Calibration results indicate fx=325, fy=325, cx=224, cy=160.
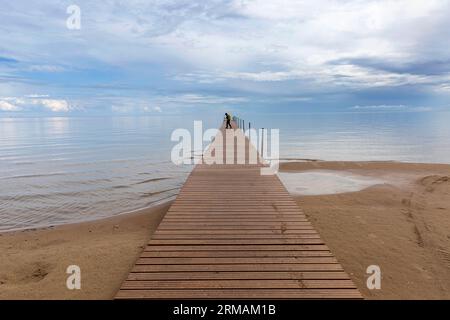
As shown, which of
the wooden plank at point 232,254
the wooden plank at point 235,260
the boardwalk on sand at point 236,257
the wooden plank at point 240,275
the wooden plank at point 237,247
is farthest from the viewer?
the wooden plank at point 237,247

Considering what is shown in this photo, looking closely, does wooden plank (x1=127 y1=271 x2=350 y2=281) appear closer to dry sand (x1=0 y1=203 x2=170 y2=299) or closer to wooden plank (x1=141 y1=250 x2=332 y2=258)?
wooden plank (x1=141 y1=250 x2=332 y2=258)

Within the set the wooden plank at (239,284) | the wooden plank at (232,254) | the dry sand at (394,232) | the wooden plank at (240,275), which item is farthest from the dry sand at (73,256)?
the dry sand at (394,232)

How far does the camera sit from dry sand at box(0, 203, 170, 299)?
542 centimetres

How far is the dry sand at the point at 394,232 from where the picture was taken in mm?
5723

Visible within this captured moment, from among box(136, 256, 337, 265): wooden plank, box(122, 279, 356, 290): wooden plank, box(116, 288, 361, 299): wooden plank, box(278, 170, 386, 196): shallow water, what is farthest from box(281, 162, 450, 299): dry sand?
box(116, 288, 361, 299): wooden plank

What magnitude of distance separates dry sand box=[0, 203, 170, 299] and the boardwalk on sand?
1.20 m

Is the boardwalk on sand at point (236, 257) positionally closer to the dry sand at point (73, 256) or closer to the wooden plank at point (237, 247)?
the wooden plank at point (237, 247)

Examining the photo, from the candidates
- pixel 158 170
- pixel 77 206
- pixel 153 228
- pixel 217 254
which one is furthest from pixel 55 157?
pixel 217 254

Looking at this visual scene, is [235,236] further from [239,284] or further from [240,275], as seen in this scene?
[239,284]

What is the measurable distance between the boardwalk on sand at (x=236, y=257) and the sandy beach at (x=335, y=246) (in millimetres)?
1187

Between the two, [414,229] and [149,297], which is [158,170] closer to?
[414,229]
